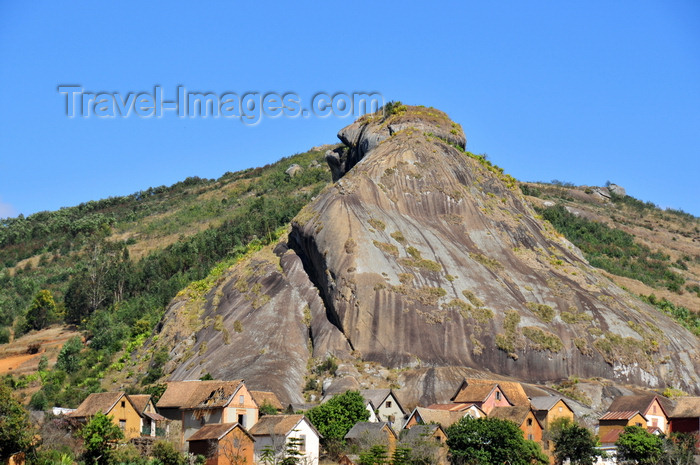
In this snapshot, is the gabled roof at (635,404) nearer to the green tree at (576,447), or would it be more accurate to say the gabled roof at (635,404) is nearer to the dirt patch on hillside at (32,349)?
the green tree at (576,447)

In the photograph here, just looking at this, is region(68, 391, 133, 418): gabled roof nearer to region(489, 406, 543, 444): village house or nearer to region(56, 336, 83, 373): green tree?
region(489, 406, 543, 444): village house

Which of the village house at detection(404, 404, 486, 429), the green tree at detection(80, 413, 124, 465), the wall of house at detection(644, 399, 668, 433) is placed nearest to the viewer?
the green tree at detection(80, 413, 124, 465)

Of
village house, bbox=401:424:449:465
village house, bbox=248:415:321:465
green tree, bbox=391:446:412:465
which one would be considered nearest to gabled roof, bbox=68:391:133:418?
village house, bbox=248:415:321:465

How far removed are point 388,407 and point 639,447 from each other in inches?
745

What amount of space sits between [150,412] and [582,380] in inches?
1489

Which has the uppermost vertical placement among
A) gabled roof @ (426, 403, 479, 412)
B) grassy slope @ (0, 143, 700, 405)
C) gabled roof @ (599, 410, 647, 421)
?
grassy slope @ (0, 143, 700, 405)

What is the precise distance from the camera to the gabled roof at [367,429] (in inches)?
2298

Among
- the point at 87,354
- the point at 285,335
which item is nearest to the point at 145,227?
the point at 87,354

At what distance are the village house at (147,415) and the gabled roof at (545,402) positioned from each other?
2800cm

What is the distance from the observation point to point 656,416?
6619 cm

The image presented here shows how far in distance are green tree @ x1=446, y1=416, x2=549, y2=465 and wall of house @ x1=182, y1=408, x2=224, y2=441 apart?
1621cm

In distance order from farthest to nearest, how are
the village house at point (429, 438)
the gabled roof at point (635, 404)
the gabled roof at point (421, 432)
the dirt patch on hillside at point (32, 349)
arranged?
the dirt patch on hillside at point (32, 349)
the gabled roof at point (635, 404)
the gabled roof at point (421, 432)
the village house at point (429, 438)

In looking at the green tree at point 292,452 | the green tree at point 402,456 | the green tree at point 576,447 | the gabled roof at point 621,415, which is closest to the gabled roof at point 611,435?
the gabled roof at point 621,415

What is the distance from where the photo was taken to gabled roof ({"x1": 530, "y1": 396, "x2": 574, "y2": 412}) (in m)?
65.8
